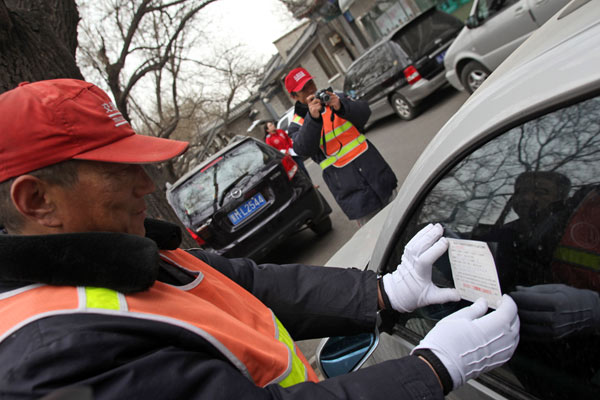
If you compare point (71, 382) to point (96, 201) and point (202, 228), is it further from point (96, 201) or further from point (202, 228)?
point (202, 228)

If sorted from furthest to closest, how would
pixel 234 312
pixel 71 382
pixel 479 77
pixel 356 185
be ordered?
1. pixel 479 77
2. pixel 356 185
3. pixel 234 312
4. pixel 71 382

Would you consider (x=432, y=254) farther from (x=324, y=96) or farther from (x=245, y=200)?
(x=245, y=200)

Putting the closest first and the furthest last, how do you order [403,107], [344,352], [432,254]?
[432,254]
[344,352]
[403,107]

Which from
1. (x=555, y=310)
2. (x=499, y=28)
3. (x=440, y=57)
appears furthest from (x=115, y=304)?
(x=440, y=57)

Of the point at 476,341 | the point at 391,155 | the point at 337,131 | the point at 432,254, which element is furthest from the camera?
the point at 391,155

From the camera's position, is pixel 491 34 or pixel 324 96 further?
pixel 491 34

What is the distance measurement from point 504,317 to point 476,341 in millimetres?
100

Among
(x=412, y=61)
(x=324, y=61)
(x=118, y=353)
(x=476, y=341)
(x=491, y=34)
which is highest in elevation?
(x=324, y=61)

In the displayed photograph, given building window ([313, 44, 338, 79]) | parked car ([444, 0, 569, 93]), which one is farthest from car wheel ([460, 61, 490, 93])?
building window ([313, 44, 338, 79])

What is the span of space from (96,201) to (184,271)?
Answer: 1.10 ft

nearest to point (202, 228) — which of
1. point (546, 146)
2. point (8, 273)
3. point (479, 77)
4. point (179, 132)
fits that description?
point (8, 273)

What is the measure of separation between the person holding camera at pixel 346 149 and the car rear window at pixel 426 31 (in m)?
4.72

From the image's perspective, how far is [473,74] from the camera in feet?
20.0

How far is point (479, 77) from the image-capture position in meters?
6.03
